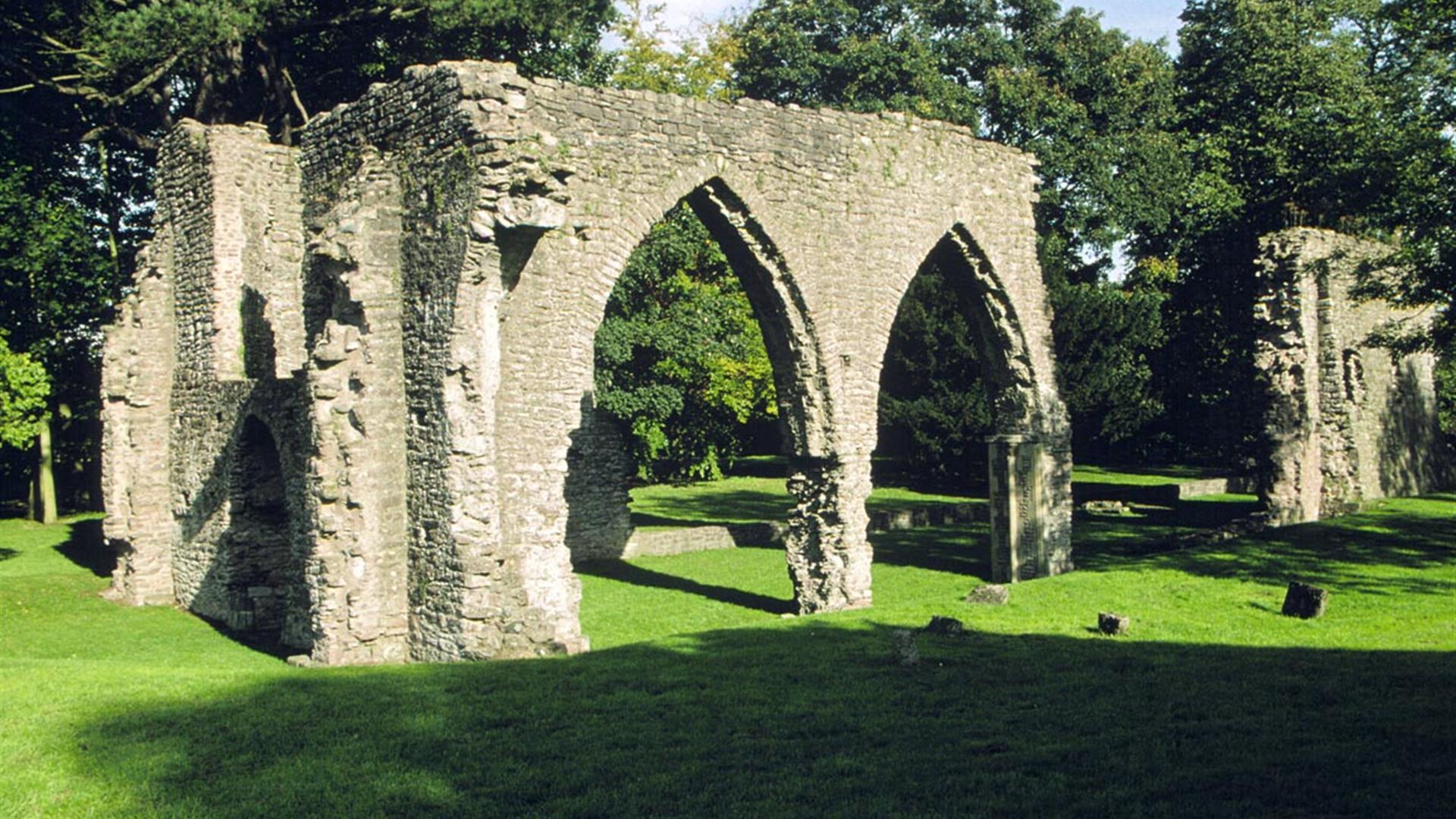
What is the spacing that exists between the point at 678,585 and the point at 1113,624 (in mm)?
7651

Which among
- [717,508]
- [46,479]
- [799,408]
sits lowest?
[717,508]

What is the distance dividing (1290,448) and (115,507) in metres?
18.1

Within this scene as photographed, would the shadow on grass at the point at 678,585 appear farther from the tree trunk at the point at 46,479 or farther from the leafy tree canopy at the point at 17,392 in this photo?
the tree trunk at the point at 46,479

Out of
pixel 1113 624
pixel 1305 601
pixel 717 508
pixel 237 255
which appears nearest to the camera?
pixel 1113 624

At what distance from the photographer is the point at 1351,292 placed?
17500 millimetres

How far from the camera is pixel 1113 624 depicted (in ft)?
38.0

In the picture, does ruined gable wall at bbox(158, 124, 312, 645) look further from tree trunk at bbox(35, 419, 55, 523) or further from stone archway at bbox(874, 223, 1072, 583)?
tree trunk at bbox(35, 419, 55, 523)

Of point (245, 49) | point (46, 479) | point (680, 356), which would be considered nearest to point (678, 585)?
point (680, 356)

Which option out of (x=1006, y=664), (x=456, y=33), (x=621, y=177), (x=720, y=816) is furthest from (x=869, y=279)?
(x=456, y=33)

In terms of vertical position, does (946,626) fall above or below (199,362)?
below

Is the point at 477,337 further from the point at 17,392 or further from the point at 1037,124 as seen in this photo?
the point at 1037,124

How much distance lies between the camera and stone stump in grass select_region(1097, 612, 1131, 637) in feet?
37.9

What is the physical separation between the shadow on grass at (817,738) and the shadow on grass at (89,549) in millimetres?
12029

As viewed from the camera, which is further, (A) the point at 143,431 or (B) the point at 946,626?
(A) the point at 143,431
